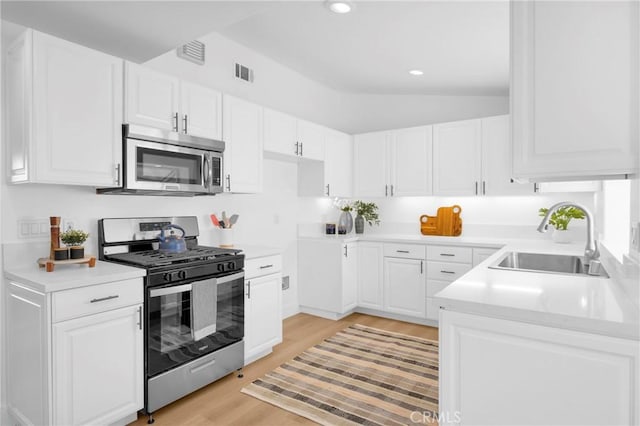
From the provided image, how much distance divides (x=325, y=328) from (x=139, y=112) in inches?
105

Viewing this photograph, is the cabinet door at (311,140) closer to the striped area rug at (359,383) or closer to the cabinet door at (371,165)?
the cabinet door at (371,165)

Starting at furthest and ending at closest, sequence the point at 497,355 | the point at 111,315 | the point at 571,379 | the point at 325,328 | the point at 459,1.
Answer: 1. the point at 325,328
2. the point at 459,1
3. the point at 111,315
4. the point at 497,355
5. the point at 571,379

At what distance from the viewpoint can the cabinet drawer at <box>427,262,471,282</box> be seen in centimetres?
379

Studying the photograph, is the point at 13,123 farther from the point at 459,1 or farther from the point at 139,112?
the point at 459,1

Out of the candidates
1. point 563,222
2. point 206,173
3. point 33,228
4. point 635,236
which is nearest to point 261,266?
point 206,173

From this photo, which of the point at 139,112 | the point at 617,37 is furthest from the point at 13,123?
the point at 617,37

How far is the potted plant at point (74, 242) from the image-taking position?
221cm

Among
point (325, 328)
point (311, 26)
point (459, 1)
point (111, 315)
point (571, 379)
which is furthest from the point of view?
point (325, 328)

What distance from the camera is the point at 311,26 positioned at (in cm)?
309

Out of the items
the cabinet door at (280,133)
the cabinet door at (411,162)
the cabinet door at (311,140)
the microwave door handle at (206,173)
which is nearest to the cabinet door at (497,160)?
the cabinet door at (411,162)

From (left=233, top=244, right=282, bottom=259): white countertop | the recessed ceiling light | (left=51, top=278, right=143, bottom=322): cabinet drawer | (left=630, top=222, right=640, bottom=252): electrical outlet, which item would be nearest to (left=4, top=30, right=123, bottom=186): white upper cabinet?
(left=51, top=278, right=143, bottom=322): cabinet drawer

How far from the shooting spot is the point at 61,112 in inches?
83.8

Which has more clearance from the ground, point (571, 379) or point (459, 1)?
point (459, 1)

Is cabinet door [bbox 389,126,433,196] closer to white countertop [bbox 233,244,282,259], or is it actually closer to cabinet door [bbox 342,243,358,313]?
cabinet door [bbox 342,243,358,313]
